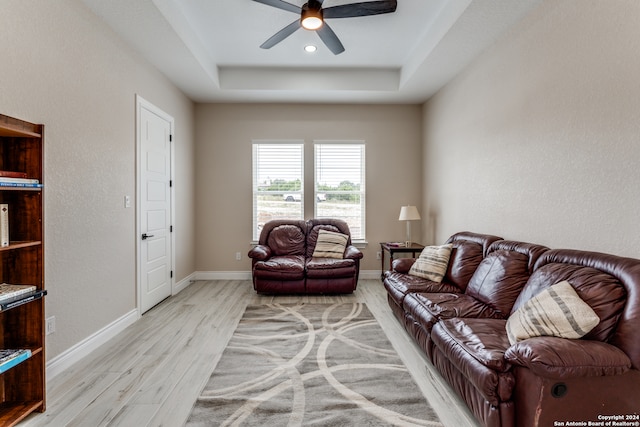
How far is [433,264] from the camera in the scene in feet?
11.0

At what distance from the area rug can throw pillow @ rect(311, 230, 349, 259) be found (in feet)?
4.74

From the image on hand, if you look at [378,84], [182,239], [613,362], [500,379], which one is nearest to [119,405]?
[500,379]

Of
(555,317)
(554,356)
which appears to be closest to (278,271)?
(555,317)

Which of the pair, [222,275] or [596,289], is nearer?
[596,289]

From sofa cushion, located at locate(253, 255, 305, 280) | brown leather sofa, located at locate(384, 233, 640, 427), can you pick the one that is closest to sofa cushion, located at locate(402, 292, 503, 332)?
brown leather sofa, located at locate(384, 233, 640, 427)

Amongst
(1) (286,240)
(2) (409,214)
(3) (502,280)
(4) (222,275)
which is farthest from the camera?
(4) (222,275)

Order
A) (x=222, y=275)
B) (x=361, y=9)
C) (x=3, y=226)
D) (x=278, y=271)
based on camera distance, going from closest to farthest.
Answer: (x=3, y=226) → (x=361, y=9) → (x=278, y=271) → (x=222, y=275)

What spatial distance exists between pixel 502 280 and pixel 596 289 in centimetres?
72

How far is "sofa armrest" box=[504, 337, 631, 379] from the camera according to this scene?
1467 millimetres

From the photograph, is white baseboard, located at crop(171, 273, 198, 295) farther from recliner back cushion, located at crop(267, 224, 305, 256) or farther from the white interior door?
recliner back cushion, located at crop(267, 224, 305, 256)

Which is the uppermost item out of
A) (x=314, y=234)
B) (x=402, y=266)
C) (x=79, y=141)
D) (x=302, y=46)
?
(x=302, y=46)

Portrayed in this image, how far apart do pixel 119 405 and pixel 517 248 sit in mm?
3088

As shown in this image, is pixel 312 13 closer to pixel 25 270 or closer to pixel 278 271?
pixel 25 270

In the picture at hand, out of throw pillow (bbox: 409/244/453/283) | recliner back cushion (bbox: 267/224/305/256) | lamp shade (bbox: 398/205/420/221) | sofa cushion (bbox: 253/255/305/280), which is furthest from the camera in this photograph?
recliner back cushion (bbox: 267/224/305/256)
